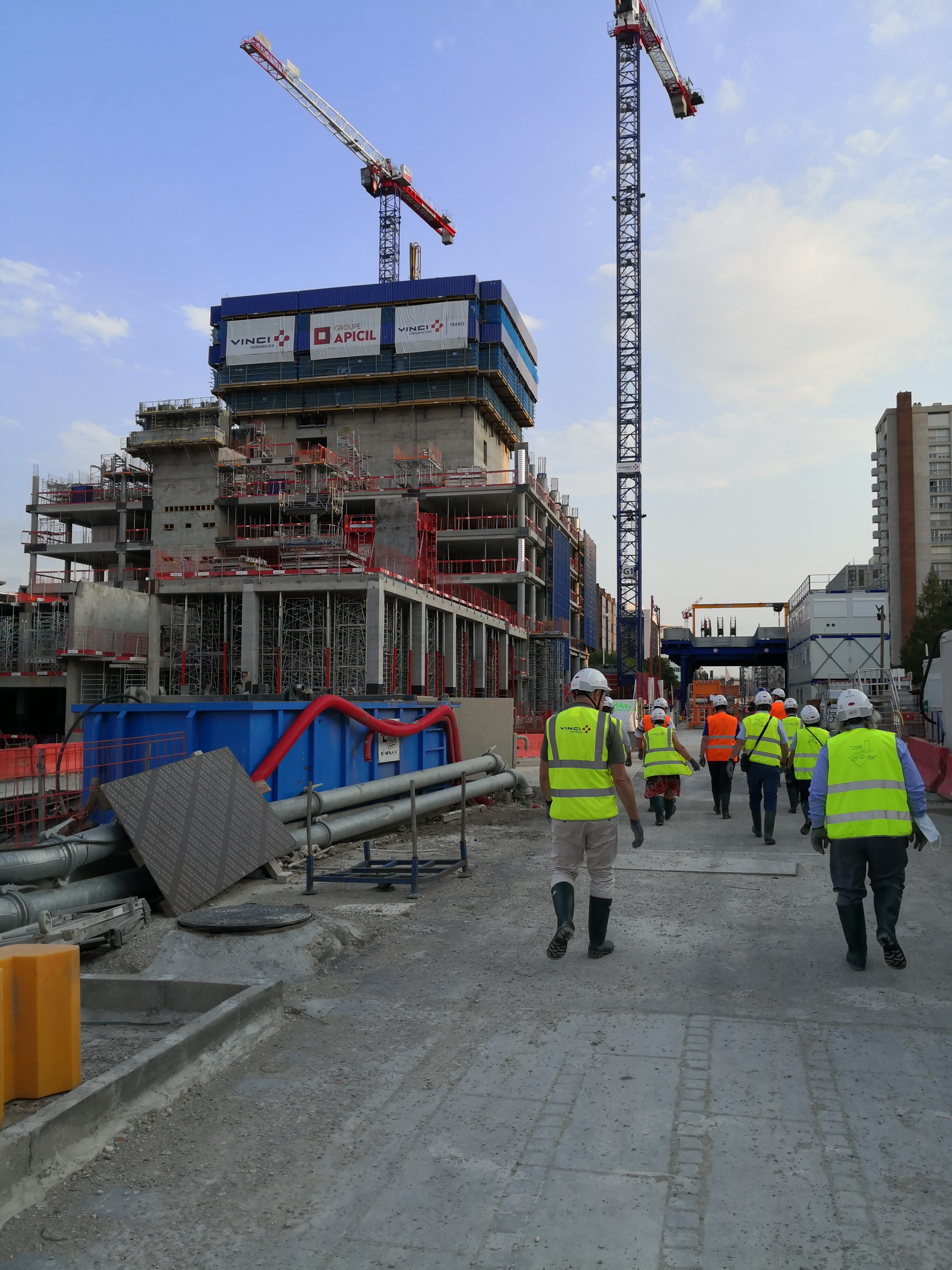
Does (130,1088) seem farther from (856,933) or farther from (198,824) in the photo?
(198,824)

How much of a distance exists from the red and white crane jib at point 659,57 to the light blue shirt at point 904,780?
7625 cm

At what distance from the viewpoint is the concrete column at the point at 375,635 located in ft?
103

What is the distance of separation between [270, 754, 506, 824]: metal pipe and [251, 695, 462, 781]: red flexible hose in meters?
0.43

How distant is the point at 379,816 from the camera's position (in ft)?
36.7

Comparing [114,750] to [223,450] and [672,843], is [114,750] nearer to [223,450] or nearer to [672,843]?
[672,843]

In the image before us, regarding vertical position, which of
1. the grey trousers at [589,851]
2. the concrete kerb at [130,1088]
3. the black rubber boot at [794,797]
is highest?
the grey trousers at [589,851]

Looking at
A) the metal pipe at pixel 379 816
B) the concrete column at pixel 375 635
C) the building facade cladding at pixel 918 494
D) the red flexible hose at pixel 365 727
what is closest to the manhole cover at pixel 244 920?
the metal pipe at pixel 379 816

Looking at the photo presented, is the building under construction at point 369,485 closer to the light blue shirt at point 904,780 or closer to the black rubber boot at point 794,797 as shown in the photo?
the black rubber boot at point 794,797

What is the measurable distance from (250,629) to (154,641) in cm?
451

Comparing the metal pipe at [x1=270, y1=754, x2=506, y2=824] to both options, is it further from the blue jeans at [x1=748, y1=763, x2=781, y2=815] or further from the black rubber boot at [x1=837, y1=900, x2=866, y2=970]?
the black rubber boot at [x1=837, y1=900, x2=866, y2=970]

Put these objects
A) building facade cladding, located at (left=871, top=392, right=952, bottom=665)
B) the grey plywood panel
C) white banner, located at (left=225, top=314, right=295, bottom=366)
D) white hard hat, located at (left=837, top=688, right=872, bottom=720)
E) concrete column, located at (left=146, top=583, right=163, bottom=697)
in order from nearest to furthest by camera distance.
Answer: white hard hat, located at (left=837, top=688, right=872, bottom=720), the grey plywood panel, concrete column, located at (left=146, top=583, right=163, bottom=697), white banner, located at (left=225, top=314, right=295, bottom=366), building facade cladding, located at (left=871, top=392, right=952, bottom=665)

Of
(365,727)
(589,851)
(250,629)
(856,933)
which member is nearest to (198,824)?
Answer: (589,851)

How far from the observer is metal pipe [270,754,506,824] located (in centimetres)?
1012

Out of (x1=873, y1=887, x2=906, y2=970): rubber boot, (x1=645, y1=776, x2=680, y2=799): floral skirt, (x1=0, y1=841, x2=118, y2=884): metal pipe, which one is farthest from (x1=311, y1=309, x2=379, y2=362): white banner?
(x1=873, y1=887, x2=906, y2=970): rubber boot
